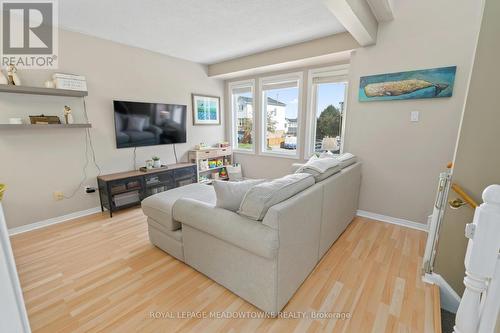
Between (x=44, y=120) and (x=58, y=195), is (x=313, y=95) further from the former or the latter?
(x=58, y=195)

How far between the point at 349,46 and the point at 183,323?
11.3 feet

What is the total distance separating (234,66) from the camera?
4.09 meters

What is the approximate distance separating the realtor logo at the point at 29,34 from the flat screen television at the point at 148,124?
86 cm

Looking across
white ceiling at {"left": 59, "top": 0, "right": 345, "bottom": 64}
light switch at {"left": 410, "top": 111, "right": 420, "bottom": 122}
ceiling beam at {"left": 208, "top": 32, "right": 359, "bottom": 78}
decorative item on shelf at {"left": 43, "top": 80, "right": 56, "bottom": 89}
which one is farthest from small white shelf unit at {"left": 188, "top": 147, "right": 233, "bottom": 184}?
light switch at {"left": 410, "top": 111, "right": 420, "bottom": 122}

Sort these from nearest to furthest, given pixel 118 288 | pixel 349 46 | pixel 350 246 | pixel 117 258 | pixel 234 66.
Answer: pixel 118 288
pixel 117 258
pixel 350 246
pixel 349 46
pixel 234 66

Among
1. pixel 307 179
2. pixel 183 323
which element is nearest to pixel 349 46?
pixel 307 179

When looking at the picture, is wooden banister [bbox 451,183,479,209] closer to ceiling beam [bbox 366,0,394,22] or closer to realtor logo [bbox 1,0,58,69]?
ceiling beam [bbox 366,0,394,22]

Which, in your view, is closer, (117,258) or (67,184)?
(117,258)

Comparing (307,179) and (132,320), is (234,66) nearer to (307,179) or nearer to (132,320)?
(307,179)

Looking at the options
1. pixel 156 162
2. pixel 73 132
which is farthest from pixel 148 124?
pixel 73 132

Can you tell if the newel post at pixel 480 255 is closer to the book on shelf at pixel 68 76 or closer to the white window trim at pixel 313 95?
the white window trim at pixel 313 95

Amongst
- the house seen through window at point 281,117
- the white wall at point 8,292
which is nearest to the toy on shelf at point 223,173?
the house seen through window at point 281,117

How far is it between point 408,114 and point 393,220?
4.39ft

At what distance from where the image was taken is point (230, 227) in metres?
1.53
